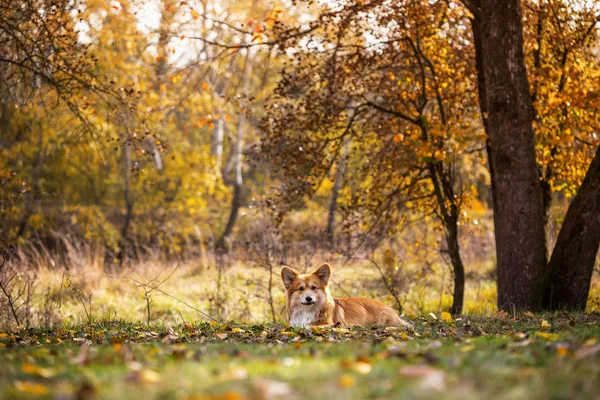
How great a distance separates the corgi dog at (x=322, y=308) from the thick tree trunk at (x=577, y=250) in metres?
2.42

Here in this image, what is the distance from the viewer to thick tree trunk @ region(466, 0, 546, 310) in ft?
31.3

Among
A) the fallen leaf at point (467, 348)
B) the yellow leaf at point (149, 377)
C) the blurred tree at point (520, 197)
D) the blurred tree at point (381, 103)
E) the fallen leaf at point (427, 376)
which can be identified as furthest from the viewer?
the blurred tree at point (381, 103)

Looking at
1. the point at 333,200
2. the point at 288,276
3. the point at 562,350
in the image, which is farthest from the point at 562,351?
the point at 333,200

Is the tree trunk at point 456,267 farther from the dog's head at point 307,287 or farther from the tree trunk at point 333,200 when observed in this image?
the dog's head at point 307,287

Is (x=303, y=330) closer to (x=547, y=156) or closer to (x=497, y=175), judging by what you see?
(x=497, y=175)

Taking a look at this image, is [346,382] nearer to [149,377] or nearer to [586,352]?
[149,377]

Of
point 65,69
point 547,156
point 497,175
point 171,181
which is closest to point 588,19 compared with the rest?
point 547,156

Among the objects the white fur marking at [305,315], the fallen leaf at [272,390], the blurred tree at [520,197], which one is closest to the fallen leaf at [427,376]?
the fallen leaf at [272,390]

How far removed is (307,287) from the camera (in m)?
8.65

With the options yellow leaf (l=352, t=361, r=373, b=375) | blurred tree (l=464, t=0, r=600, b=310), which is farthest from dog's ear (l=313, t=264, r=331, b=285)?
yellow leaf (l=352, t=361, r=373, b=375)

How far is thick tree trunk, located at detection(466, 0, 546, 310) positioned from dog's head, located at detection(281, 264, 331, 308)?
2700mm

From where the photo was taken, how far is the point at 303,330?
7.23 meters

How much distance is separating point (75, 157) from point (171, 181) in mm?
3416

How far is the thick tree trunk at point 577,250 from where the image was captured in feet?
30.2
